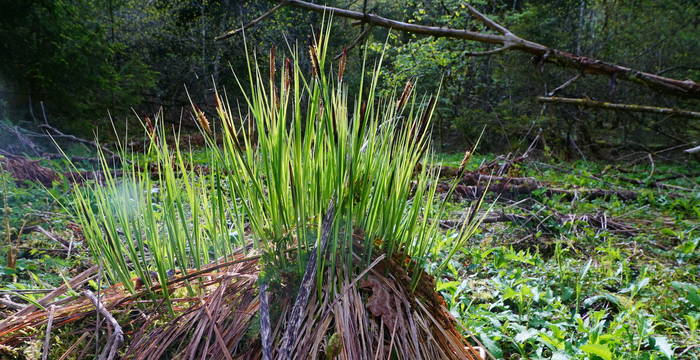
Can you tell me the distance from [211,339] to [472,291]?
1.29 metres

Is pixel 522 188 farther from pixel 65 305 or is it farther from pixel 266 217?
pixel 65 305

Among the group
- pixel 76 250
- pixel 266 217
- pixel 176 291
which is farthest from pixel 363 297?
pixel 76 250

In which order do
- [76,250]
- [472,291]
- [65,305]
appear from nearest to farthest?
[65,305] → [472,291] → [76,250]

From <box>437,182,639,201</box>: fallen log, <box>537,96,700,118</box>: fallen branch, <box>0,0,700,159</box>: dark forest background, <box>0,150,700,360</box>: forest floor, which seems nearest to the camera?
<box>0,150,700,360</box>: forest floor

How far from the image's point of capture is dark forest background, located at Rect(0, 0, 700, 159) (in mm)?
6711

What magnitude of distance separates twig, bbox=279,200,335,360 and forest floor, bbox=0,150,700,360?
1.23ft

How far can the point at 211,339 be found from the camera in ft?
2.67

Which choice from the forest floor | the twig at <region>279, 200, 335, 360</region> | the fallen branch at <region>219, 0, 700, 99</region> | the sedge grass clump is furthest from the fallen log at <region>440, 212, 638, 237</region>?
the twig at <region>279, 200, 335, 360</region>

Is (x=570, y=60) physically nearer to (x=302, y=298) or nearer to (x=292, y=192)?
(x=292, y=192)

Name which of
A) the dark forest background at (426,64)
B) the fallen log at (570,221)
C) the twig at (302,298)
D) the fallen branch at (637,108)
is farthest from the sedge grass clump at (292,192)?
the fallen branch at (637,108)

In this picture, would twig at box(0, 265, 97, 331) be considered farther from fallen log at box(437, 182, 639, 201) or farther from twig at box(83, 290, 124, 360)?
fallen log at box(437, 182, 639, 201)

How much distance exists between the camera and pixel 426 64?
1019cm

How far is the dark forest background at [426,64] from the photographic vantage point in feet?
22.0

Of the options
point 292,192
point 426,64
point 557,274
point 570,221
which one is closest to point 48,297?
point 292,192
